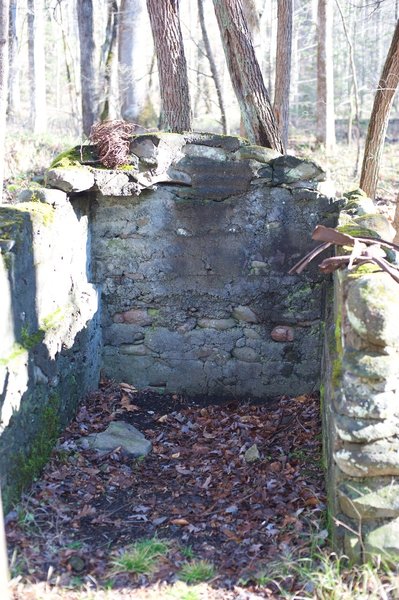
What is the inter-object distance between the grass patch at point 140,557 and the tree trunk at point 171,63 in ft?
15.6

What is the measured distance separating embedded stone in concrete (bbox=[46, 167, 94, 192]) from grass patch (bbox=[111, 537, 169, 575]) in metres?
3.08

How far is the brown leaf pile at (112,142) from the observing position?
240 inches

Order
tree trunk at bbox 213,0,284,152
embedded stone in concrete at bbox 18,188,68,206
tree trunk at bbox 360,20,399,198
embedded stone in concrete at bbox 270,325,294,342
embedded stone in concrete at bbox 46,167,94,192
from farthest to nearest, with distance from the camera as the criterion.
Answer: tree trunk at bbox 360,20,399,198, tree trunk at bbox 213,0,284,152, embedded stone in concrete at bbox 270,325,294,342, embedded stone in concrete at bbox 46,167,94,192, embedded stone in concrete at bbox 18,188,68,206

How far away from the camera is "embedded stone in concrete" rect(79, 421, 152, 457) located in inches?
214

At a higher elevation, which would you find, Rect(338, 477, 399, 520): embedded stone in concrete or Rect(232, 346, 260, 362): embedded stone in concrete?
Rect(232, 346, 260, 362): embedded stone in concrete

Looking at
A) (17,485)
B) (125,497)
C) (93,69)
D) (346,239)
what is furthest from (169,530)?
(93,69)

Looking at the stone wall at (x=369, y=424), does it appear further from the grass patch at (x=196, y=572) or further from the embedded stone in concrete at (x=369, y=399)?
the grass patch at (x=196, y=572)

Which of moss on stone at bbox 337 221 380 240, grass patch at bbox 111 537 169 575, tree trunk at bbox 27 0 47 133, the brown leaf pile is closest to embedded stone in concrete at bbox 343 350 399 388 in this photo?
moss on stone at bbox 337 221 380 240

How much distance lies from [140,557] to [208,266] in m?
3.13

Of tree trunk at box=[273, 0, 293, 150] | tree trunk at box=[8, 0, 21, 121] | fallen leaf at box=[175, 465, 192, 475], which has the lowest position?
A: fallen leaf at box=[175, 465, 192, 475]

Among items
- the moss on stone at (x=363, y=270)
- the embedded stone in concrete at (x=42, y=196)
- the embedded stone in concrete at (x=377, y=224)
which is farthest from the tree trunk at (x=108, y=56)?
the moss on stone at (x=363, y=270)

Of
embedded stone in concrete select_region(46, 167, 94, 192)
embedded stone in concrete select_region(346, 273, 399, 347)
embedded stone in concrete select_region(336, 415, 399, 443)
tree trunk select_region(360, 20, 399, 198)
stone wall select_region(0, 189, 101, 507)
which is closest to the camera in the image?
embedded stone in concrete select_region(346, 273, 399, 347)

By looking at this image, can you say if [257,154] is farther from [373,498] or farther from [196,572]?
[196,572]

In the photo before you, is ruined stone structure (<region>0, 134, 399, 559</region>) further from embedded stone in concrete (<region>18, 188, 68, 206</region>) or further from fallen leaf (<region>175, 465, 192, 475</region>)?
fallen leaf (<region>175, 465, 192, 475</region>)
